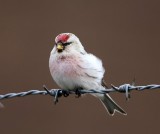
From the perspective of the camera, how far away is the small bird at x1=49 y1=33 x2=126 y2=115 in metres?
5.88

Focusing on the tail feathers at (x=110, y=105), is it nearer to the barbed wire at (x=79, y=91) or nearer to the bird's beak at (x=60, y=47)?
the barbed wire at (x=79, y=91)

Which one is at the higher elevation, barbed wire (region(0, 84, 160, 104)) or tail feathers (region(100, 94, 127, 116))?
barbed wire (region(0, 84, 160, 104))

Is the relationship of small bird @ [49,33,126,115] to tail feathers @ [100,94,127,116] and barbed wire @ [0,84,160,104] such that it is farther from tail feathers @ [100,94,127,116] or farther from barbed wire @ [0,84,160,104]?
tail feathers @ [100,94,127,116]

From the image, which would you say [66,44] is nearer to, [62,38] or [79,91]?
[62,38]

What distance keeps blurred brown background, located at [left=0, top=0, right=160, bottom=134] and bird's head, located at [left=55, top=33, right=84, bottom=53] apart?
1682 millimetres

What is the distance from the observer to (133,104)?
308 inches

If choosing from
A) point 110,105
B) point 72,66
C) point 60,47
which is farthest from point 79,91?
point 110,105

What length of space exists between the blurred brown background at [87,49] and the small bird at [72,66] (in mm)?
1681

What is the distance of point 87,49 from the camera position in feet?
26.0

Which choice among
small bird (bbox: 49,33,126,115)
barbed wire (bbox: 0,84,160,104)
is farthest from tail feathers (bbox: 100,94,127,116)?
barbed wire (bbox: 0,84,160,104)

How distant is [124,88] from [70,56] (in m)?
1.06

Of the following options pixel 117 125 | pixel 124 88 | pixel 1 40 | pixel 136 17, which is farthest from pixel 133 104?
pixel 124 88

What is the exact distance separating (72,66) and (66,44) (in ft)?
0.74

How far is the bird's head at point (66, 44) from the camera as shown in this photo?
19.5ft
